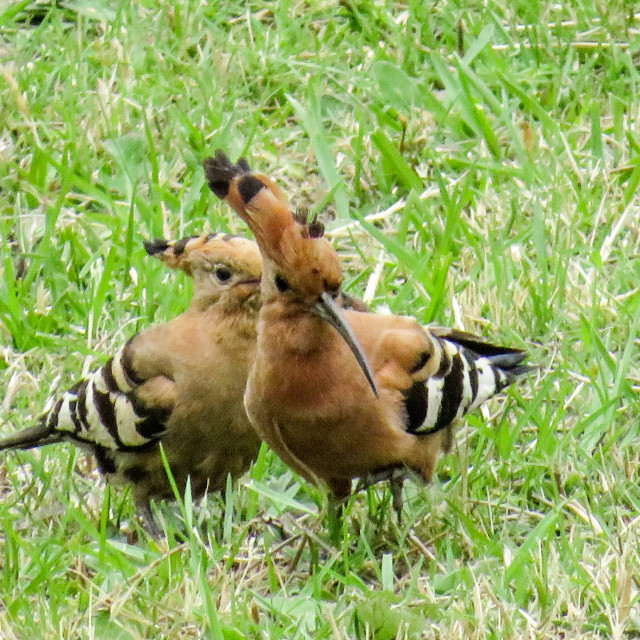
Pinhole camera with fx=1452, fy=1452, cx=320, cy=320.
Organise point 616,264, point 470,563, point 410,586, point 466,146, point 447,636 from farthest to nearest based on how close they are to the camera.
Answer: point 466,146 → point 616,264 → point 470,563 → point 410,586 → point 447,636

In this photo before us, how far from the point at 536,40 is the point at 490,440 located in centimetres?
241

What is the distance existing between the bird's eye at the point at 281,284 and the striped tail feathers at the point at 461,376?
1.79ft

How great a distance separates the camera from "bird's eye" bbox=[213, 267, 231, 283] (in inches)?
162

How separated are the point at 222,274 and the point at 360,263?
1.24 meters

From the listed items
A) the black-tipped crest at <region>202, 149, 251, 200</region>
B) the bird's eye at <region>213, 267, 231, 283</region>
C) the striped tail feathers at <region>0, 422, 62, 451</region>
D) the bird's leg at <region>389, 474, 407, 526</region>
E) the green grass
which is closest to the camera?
the green grass

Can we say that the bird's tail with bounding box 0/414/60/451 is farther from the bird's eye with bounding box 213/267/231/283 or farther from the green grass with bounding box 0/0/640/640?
the bird's eye with bounding box 213/267/231/283

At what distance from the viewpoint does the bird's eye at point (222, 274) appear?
4121 mm

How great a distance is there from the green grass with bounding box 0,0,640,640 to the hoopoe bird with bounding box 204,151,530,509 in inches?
7.2

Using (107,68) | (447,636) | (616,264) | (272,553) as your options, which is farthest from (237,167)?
(107,68)

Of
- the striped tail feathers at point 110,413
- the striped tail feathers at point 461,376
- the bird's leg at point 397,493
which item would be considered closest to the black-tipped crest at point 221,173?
the striped tail feathers at point 110,413

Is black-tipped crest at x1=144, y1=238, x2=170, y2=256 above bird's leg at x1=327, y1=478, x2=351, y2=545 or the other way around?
above

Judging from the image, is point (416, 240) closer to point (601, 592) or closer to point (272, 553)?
point (272, 553)

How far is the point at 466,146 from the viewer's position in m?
5.77

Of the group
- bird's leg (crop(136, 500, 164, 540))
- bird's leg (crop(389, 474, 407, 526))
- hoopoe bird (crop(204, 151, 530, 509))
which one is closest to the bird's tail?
bird's leg (crop(136, 500, 164, 540))
